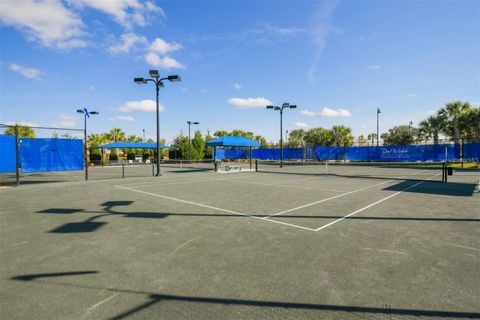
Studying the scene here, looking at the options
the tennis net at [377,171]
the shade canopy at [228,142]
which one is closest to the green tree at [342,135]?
the tennis net at [377,171]

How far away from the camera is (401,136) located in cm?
7456

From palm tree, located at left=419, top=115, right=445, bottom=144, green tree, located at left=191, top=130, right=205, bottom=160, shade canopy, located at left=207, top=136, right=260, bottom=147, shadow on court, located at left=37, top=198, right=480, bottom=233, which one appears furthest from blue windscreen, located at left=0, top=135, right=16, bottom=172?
palm tree, located at left=419, top=115, right=445, bottom=144


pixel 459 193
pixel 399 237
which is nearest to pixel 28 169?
pixel 399 237

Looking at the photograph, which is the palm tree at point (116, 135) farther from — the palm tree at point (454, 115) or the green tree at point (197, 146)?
the palm tree at point (454, 115)

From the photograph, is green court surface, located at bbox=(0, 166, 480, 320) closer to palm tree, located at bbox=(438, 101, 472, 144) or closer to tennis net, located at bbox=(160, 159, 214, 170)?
tennis net, located at bbox=(160, 159, 214, 170)

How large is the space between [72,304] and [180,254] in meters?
1.88

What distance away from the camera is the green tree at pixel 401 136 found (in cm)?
7091

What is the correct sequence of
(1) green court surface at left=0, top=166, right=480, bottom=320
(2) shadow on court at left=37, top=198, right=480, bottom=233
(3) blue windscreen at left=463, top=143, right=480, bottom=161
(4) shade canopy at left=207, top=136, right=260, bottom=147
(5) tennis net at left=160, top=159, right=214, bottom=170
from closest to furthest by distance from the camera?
(1) green court surface at left=0, top=166, right=480, bottom=320
(2) shadow on court at left=37, top=198, right=480, bottom=233
(4) shade canopy at left=207, top=136, right=260, bottom=147
(3) blue windscreen at left=463, top=143, right=480, bottom=161
(5) tennis net at left=160, top=159, right=214, bottom=170

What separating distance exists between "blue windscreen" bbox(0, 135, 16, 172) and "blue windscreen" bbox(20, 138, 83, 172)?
80 centimetres

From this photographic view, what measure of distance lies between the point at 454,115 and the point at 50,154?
53316 mm

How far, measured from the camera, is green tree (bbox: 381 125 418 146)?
70.9m

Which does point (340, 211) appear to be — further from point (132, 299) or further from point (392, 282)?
point (132, 299)

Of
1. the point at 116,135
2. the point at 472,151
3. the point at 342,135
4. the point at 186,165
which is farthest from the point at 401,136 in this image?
the point at 116,135

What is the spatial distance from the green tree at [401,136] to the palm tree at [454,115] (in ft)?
83.4
